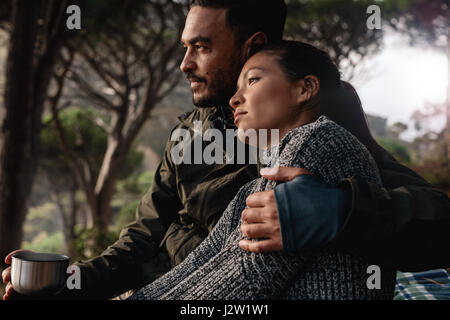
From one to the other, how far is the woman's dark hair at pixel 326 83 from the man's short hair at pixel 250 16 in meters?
0.49

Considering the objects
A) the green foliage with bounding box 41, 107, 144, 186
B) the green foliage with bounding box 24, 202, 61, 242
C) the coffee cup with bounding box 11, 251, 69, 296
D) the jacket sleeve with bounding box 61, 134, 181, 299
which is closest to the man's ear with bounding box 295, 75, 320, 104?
the jacket sleeve with bounding box 61, 134, 181, 299

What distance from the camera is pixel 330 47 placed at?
523 inches

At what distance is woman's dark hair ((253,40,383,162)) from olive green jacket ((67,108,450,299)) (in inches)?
7.4

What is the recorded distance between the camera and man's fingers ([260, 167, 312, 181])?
1437mm

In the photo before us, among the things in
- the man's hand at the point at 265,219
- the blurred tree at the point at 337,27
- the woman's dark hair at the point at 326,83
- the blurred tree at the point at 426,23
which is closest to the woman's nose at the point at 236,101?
the woman's dark hair at the point at 326,83

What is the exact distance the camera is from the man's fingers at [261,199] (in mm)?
1427

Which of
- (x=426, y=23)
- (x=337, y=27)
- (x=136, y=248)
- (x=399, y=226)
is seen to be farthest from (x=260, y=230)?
(x=426, y=23)

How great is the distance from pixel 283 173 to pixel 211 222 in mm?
771

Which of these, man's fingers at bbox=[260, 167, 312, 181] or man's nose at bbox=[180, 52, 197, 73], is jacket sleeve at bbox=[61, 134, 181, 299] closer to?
man's nose at bbox=[180, 52, 197, 73]

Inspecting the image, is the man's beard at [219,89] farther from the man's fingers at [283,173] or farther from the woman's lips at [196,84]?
the man's fingers at [283,173]

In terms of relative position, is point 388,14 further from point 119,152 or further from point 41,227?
point 41,227

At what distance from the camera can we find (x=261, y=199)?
1.45m
